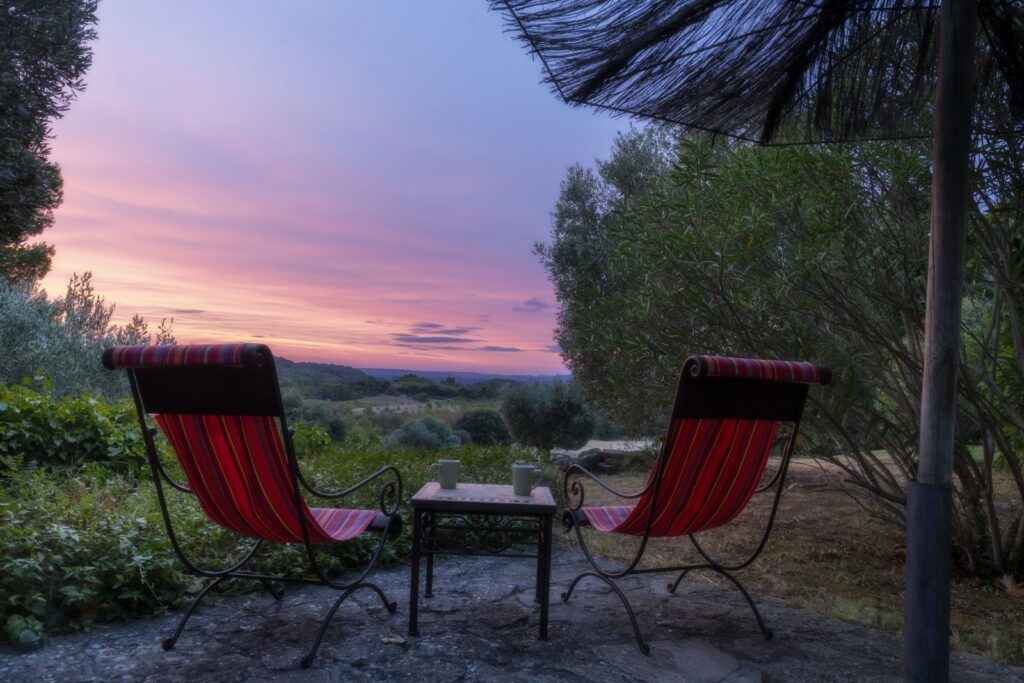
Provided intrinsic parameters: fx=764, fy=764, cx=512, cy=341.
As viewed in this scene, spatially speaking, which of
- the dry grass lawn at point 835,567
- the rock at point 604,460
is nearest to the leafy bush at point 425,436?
the rock at point 604,460

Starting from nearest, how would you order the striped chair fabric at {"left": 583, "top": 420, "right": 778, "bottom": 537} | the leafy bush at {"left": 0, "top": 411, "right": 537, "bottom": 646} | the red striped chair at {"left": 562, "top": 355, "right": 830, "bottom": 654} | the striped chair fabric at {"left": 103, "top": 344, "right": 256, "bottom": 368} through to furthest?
the striped chair fabric at {"left": 103, "top": 344, "right": 256, "bottom": 368} < the red striped chair at {"left": 562, "top": 355, "right": 830, "bottom": 654} < the striped chair fabric at {"left": 583, "top": 420, "right": 778, "bottom": 537} < the leafy bush at {"left": 0, "top": 411, "right": 537, "bottom": 646}

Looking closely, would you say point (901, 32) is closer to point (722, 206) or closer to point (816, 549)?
point (722, 206)

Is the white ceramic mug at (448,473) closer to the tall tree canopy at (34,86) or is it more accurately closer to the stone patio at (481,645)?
the stone patio at (481,645)

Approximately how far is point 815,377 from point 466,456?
3.92 m

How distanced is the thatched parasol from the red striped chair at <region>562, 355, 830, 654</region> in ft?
2.00

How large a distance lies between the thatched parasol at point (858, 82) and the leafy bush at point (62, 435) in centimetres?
464

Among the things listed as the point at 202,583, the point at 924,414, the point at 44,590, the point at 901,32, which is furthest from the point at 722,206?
the point at 44,590

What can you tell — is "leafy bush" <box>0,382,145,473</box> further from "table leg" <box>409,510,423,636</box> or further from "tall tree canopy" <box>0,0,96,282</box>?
"table leg" <box>409,510,423,636</box>

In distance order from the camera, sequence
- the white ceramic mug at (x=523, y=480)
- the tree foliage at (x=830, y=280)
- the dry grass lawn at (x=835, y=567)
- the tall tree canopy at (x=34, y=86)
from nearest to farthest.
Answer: the white ceramic mug at (x=523, y=480)
the dry grass lawn at (x=835, y=567)
the tree foliage at (x=830, y=280)
the tall tree canopy at (x=34, y=86)

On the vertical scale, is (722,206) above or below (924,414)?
above

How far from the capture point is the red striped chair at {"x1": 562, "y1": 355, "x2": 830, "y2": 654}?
8.99 ft

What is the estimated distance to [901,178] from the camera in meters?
3.98

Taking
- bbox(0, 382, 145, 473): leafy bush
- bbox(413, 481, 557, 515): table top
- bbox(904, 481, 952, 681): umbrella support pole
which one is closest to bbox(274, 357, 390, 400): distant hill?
bbox(0, 382, 145, 473): leafy bush

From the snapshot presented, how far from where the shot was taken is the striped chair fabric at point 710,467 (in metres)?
2.75
